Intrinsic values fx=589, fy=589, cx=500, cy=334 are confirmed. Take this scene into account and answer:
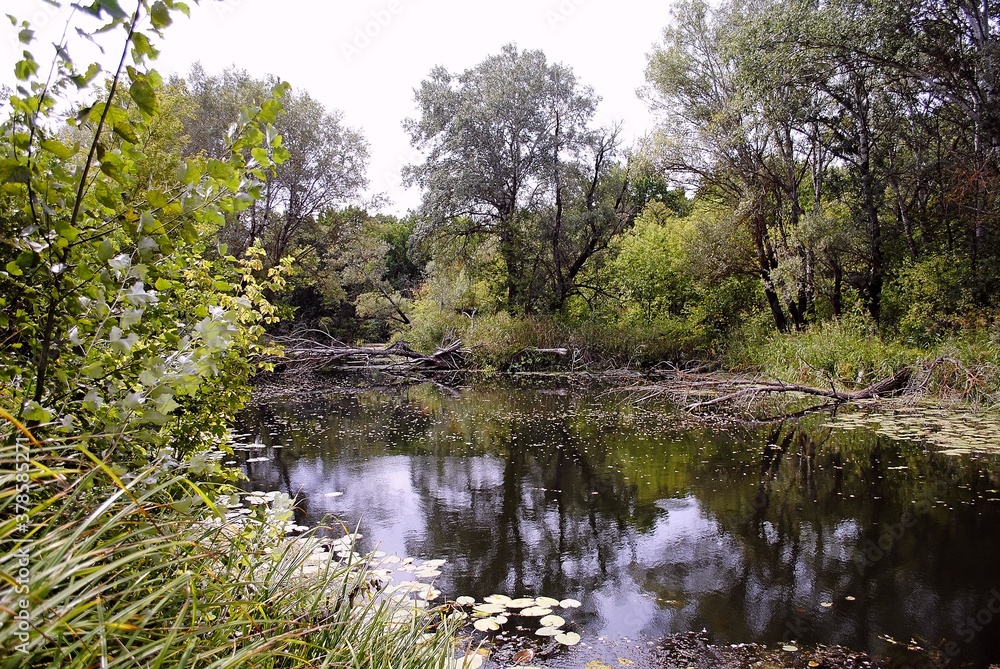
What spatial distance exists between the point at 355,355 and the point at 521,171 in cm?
952

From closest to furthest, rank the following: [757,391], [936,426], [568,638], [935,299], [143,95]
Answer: [143,95], [568,638], [936,426], [757,391], [935,299]

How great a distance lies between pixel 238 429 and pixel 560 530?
7.77 m

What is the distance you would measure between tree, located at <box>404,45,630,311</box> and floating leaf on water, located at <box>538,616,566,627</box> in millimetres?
19385

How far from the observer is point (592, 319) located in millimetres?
22359

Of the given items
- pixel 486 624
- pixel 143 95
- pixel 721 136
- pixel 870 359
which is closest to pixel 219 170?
pixel 143 95

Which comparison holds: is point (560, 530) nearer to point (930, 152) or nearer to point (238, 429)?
point (238, 429)

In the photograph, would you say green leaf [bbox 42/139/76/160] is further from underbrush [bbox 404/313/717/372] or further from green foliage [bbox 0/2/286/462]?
underbrush [bbox 404/313/717/372]

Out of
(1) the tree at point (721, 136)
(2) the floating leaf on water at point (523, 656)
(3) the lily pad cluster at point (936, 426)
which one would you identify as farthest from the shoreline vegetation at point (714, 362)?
(2) the floating leaf on water at point (523, 656)

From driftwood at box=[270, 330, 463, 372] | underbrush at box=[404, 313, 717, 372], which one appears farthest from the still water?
underbrush at box=[404, 313, 717, 372]

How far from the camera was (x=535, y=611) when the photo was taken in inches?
163

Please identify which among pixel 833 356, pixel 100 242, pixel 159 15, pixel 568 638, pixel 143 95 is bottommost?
pixel 568 638

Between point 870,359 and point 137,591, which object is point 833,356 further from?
point 137,591

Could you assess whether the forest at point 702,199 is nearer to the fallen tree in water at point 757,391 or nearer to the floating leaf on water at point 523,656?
the fallen tree in water at point 757,391

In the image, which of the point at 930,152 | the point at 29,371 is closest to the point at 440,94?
the point at 930,152
